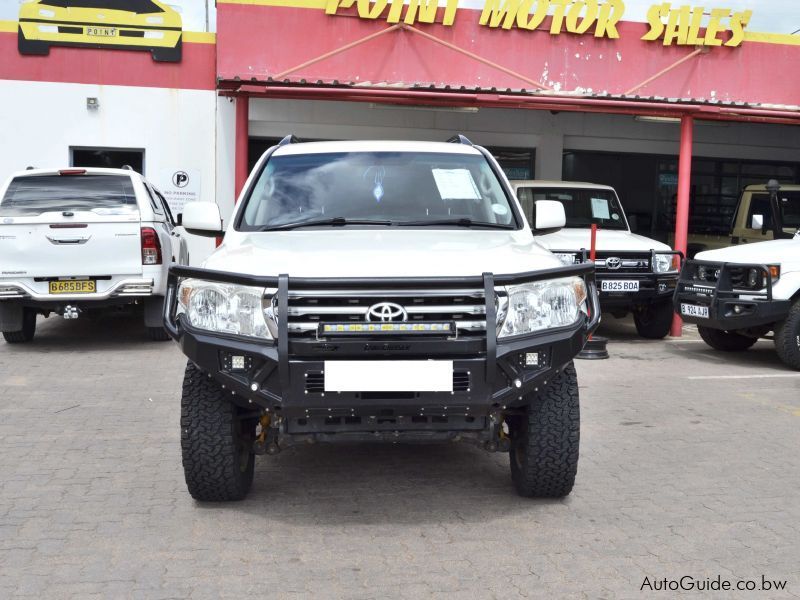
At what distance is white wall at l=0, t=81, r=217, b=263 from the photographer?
13.9 meters

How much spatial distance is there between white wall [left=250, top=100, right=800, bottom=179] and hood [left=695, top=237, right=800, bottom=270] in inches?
282

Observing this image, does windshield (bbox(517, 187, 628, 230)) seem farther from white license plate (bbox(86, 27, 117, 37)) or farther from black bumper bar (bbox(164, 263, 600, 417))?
black bumper bar (bbox(164, 263, 600, 417))

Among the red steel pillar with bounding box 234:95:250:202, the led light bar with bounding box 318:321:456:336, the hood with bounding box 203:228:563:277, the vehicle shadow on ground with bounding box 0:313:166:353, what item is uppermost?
the red steel pillar with bounding box 234:95:250:202

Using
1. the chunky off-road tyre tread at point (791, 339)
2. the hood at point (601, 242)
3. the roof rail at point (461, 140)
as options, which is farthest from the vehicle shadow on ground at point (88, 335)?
the chunky off-road tyre tread at point (791, 339)

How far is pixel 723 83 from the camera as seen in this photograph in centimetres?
1405

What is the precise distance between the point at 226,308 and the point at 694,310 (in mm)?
6640

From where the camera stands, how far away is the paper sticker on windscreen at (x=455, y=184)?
5.27m

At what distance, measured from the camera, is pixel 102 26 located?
13820 millimetres

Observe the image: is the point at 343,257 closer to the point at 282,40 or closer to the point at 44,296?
the point at 44,296

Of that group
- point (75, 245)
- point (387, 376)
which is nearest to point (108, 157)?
point (75, 245)

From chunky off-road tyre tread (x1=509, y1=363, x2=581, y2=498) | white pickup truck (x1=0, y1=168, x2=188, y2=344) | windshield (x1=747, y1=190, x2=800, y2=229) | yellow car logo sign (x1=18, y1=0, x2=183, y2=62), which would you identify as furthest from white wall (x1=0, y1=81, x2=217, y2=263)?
chunky off-road tyre tread (x1=509, y1=363, x2=581, y2=498)

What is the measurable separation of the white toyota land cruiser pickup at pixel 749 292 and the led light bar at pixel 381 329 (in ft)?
19.4

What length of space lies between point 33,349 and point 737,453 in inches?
286

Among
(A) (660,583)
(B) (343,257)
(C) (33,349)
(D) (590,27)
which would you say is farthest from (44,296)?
(D) (590,27)
